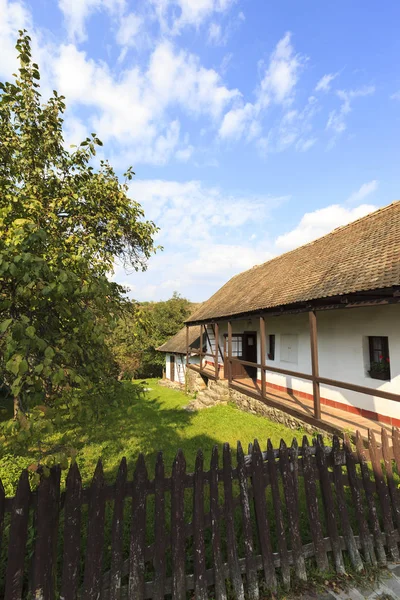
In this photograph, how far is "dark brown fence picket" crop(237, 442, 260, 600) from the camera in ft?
8.36

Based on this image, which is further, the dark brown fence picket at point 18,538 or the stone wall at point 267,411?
the stone wall at point 267,411

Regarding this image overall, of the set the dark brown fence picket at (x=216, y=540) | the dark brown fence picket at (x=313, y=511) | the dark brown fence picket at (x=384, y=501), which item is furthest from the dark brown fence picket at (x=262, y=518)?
the dark brown fence picket at (x=384, y=501)

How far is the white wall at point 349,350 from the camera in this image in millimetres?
6820

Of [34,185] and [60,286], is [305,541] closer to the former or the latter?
[60,286]

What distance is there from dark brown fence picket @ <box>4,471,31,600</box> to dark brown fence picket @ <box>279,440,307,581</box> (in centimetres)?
239

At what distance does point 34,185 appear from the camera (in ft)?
14.8

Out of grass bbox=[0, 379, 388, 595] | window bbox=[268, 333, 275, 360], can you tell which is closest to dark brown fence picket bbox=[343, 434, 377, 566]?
grass bbox=[0, 379, 388, 595]

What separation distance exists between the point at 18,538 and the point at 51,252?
2.40m

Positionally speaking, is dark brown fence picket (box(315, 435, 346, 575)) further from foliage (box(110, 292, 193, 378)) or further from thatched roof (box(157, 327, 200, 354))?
foliage (box(110, 292, 193, 378))

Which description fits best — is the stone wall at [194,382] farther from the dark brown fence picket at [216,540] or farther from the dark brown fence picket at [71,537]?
the dark brown fence picket at [71,537]

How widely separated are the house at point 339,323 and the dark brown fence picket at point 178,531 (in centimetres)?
→ 469

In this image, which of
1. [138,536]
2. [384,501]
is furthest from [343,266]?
[138,536]

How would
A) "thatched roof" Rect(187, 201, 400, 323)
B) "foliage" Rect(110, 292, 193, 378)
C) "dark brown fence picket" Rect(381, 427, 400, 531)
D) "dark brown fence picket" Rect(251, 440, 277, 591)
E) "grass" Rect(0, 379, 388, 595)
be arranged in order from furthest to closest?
"foliage" Rect(110, 292, 193, 378), "thatched roof" Rect(187, 201, 400, 323), "grass" Rect(0, 379, 388, 595), "dark brown fence picket" Rect(381, 427, 400, 531), "dark brown fence picket" Rect(251, 440, 277, 591)

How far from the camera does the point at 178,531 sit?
255 centimetres
